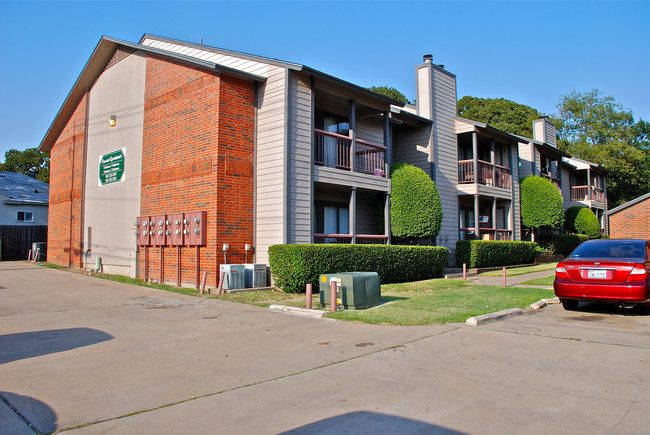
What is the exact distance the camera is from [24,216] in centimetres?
3184

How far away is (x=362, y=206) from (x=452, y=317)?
33.2ft

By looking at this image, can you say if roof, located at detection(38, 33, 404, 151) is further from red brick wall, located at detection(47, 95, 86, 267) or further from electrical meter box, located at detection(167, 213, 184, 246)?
electrical meter box, located at detection(167, 213, 184, 246)

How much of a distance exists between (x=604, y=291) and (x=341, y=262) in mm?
6623

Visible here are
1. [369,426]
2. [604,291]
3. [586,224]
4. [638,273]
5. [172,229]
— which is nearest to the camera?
[369,426]

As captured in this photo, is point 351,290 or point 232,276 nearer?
point 351,290

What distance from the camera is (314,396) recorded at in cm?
443

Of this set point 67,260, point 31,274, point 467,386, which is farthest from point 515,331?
point 67,260

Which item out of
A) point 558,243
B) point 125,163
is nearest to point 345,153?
point 125,163

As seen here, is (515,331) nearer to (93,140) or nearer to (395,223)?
(395,223)

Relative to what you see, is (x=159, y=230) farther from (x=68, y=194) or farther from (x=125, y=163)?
(x=68, y=194)

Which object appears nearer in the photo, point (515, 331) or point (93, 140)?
point (515, 331)

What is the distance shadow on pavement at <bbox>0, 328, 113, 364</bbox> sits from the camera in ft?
19.5

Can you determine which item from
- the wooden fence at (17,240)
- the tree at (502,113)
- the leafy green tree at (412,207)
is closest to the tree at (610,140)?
the tree at (502,113)

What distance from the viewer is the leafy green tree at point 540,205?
78.2 feet
